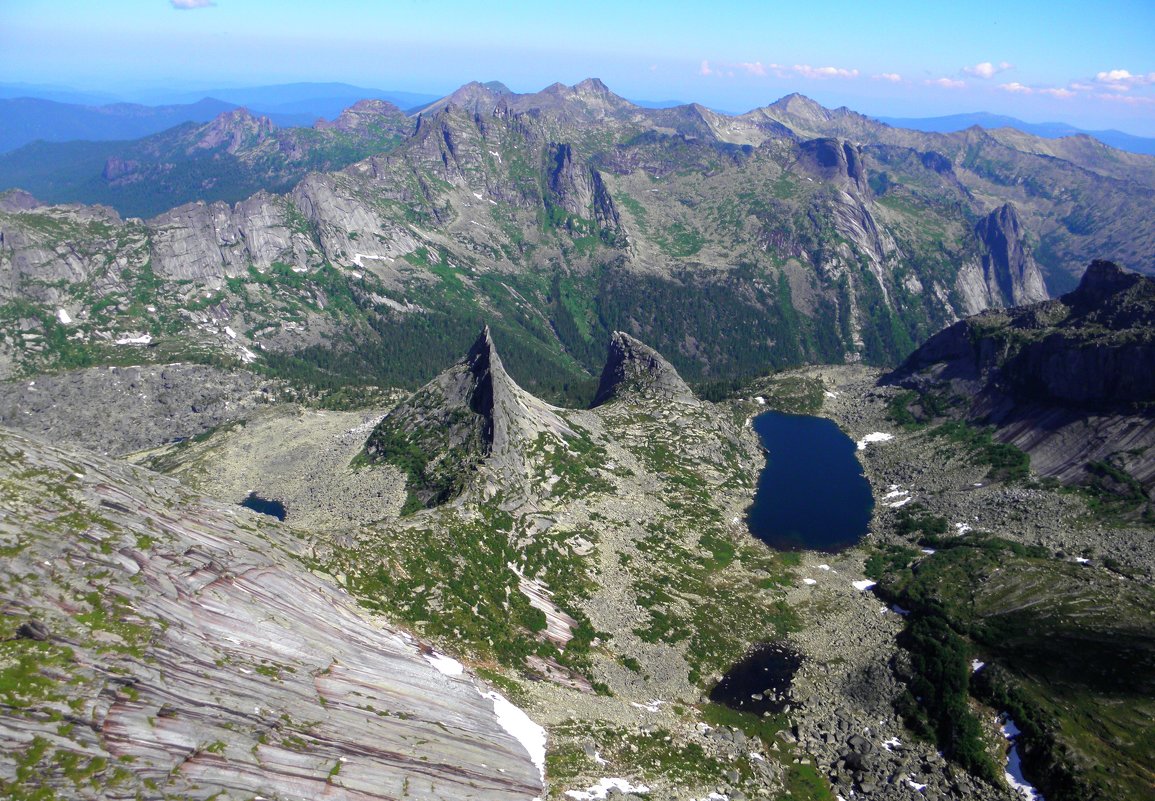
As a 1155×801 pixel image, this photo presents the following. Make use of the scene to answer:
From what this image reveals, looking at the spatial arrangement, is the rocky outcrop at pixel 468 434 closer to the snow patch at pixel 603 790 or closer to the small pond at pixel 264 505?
the small pond at pixel 264 505

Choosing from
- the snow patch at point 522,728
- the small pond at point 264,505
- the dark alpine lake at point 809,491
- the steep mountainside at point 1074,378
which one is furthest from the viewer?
the steep mountainside at point 1074,378

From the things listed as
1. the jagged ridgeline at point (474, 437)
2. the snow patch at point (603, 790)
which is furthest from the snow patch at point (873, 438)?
the snow patch at point (603, 790)

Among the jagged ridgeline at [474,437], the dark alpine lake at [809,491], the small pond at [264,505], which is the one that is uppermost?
the jagged ridgeline at [474,437]

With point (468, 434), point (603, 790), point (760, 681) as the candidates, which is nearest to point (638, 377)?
point (468, 434)

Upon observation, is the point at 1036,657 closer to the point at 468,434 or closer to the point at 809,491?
the point at 809,491

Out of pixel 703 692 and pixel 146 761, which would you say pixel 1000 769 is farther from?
pixel 146 761

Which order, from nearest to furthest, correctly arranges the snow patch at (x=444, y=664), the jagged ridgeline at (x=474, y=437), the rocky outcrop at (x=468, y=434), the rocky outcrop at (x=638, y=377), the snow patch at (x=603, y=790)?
the snow patch at (x=603, y=790), the snow patch at (x=444, y=664), the rocky outcrop at (x=468, y=434), the jagged ridgeline at (x=474, y=437), the rocky outcrop at (x=638, y=377)

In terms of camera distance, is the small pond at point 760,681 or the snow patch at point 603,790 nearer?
the snow patch at point 603,790

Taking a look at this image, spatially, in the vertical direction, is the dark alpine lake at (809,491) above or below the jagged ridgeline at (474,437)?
below

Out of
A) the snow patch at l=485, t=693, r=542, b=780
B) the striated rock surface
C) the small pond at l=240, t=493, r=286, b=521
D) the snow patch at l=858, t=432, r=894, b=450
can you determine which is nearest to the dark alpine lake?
the snow patch at l=858, t=432, r=894, b=450
